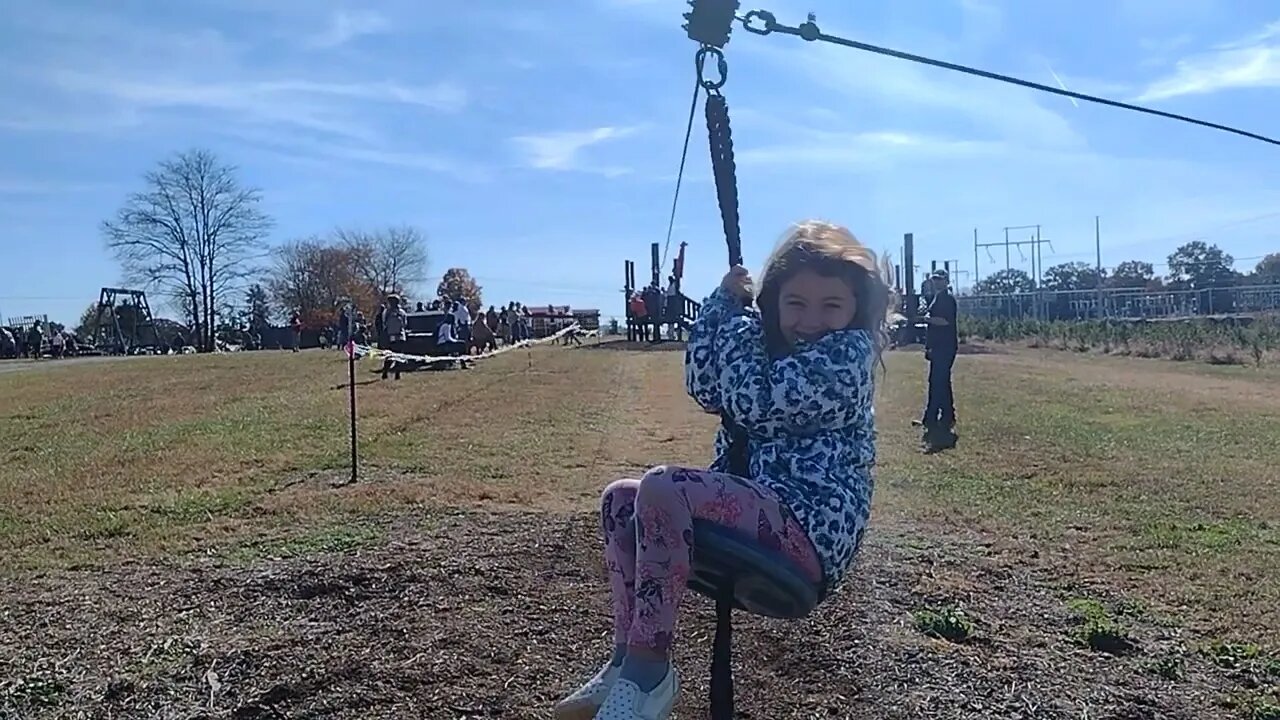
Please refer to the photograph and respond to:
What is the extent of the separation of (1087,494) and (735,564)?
648cm

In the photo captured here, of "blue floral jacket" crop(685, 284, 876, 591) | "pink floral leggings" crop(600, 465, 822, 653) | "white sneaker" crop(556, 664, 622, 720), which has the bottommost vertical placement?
"white sneaker" crop(556, 664, 622, 720)

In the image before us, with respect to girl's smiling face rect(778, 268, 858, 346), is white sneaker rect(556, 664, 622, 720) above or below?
below

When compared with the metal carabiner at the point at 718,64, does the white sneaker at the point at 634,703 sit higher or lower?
lower

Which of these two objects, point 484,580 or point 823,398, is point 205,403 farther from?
point 823,398

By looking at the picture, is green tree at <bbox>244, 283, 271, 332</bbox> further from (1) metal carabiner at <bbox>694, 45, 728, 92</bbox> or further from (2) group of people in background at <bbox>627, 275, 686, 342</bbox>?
(1) metal carabiner at <bbox>694, 45, 728, 92</bbox>

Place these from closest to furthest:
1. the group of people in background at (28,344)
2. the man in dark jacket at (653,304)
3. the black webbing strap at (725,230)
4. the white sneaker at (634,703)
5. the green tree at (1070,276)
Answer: the white sneaker at (634,703) < the black webbing strap at (725,230) < the man in dark jacket at (653,304) < the group of people in background at (28,344) < the green tree at (1070,276)

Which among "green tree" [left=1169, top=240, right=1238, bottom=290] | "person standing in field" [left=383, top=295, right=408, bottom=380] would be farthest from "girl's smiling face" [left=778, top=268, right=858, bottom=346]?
"green tree" [left=1169, top=240, right=1238, bottom=290]

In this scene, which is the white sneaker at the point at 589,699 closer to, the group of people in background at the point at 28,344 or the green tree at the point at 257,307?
the group of people in background at the point at 28,344

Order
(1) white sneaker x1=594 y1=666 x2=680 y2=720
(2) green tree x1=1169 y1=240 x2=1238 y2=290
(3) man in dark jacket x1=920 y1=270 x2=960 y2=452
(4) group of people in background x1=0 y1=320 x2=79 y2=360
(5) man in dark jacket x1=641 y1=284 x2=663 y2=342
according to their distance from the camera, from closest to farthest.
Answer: (1) white sneaker x1=594 y1=666 x2=680 y2=720
(3) man in dark jacket x1=920 y1=270 x2=960 y2=452
(5) man in dark jacket x1=641 y1=284 x2=663 y2=342
(4) group of people in background x1=0 y1=320 x2=79 y2=360
(2) green tree x1=1169 y1=240 x2=1238 y2=290

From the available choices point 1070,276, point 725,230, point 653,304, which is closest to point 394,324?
point 653,304

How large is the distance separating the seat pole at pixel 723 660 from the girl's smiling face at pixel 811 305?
0.65 metres

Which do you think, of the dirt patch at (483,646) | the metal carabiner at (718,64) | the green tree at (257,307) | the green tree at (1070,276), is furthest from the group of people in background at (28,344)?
the green tree at (1070,276)

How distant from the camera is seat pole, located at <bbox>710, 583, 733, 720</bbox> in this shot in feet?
9.62

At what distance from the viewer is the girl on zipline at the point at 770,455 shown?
8.99 ft
